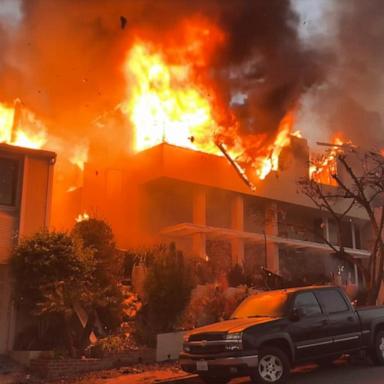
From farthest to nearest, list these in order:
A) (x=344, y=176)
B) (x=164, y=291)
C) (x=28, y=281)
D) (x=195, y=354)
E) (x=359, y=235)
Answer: (x=359, y=235)
(x=344, y=176)
(x=164, y=291)
(x=28, y=281)
(x=195, y=354)

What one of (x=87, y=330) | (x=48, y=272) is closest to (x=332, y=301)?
(x=87, y=330)

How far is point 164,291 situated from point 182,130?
13.7 m

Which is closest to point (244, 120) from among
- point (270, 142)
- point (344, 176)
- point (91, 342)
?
point (270, 142)

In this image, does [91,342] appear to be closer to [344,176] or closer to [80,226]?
[80,226]

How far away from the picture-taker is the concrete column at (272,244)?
28.1 metres

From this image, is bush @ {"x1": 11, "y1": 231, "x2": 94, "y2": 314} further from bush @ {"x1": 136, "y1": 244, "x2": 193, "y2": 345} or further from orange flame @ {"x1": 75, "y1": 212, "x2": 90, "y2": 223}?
orange flame @ {"x1": 75, "y1": 212, "x2": 90, "y2": 223}

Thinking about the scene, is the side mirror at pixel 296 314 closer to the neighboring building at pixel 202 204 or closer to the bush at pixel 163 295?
the bush at pixel 163 295

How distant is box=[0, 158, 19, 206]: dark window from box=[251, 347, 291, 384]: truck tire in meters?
8.14

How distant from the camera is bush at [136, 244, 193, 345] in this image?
46.5 feet

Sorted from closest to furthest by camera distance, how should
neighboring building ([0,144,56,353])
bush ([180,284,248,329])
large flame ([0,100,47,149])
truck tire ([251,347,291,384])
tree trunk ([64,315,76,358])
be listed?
1. truck tire ([251,347,291,384])
2. tree trunk ([64,315,76,358])
3. neighboring building ([0,144,56,353])
4. bush ([180,284,248,329])
5. large flame ([0,100,47,149])

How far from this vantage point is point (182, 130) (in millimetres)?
26781

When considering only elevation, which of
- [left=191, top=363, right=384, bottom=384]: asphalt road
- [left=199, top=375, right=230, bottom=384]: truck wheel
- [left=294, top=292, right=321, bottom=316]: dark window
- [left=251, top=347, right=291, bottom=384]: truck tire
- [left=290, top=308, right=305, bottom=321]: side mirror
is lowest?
[left=199, top=375, right=230, bottom=384]: truck wheel

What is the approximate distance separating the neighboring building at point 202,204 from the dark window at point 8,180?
32.7 ft

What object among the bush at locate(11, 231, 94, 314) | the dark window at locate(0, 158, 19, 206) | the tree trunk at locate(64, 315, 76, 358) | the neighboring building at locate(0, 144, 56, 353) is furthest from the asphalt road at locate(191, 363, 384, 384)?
the dark window at locate(0, 158, 19, 206)
